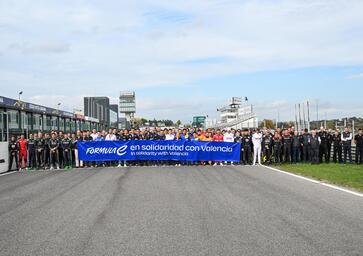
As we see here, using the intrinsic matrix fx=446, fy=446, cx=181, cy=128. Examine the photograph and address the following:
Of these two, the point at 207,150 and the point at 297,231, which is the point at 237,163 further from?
the point at 297,231

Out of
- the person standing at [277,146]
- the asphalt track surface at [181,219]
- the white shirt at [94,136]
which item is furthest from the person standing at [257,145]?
the asphalt track surface at [181,219]

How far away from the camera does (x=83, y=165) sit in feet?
76.2

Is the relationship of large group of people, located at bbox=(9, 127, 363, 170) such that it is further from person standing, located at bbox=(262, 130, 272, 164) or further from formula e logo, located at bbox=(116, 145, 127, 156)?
formula e logo, located at bbox=(116, 145, 127, 156)

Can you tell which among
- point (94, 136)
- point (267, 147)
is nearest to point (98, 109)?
point (94, 136)

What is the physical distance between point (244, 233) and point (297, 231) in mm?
884

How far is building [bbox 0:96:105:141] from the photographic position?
35031 mm

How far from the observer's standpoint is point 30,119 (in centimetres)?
4541

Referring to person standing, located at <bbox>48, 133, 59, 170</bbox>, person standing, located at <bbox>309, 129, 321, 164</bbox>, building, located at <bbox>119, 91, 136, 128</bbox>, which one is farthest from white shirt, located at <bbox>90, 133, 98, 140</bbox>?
building, located at <bbox>119, 91, 136, 128</bbox>

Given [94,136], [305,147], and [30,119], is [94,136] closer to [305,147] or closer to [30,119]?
[305,147]

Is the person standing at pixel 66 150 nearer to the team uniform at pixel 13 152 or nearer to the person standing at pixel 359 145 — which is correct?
the team uniform at pixel 13 152

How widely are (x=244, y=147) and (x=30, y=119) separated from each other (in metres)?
29.0

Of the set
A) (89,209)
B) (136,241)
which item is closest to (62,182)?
(89,209)

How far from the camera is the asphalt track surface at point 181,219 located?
20.9ft

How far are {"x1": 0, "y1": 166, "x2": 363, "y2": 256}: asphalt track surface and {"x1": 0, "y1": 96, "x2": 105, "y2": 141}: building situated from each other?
51.7 feet
